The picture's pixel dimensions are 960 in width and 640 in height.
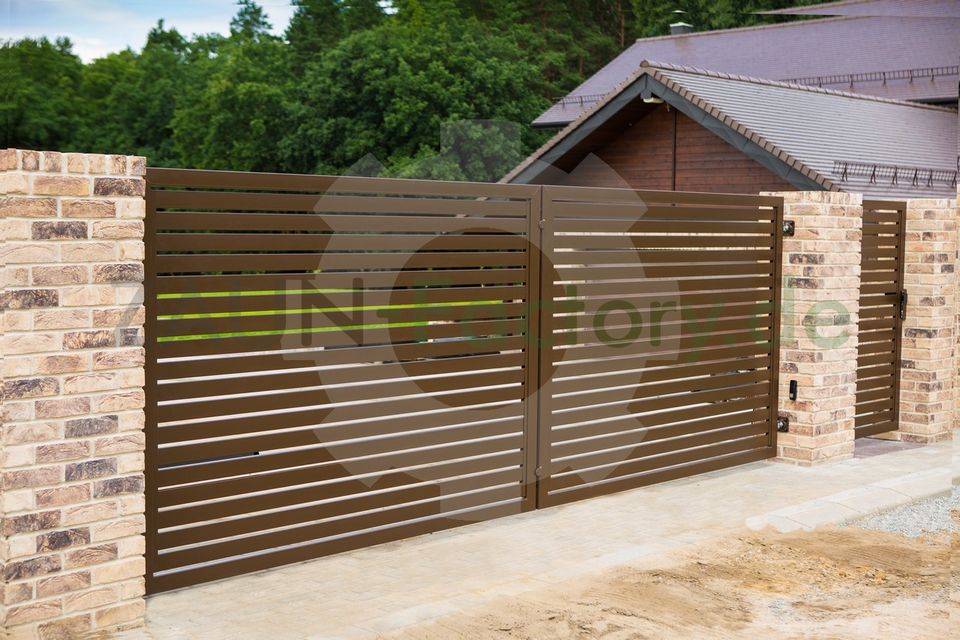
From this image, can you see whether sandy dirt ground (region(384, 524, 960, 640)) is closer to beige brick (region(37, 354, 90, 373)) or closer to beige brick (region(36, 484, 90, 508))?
beige brick (region(36, 484, 90, 508))

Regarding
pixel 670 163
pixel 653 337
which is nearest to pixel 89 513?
pixel 653 337

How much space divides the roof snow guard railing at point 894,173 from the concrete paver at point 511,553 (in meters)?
9.41

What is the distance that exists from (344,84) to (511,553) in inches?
1313

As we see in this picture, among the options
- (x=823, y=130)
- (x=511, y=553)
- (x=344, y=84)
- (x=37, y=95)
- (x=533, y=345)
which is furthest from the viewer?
(x=37, y=95)

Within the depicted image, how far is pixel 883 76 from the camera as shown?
28516 mm

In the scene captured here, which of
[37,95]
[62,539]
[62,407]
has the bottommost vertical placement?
[62,539]

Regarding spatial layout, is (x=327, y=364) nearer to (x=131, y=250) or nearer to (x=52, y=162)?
(x=131, y=250)

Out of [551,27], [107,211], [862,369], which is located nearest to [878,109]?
[862,369]

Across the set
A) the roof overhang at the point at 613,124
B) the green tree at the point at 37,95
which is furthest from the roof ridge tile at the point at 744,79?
the green tree at the point at 37,95

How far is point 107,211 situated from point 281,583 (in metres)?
1.99

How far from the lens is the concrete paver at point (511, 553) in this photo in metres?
4.55

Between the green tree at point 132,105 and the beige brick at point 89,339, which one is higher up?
the green tree at point 132,105

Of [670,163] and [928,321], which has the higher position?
[670,163]

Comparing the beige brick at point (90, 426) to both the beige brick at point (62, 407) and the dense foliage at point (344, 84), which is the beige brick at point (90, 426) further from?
the dense foliage at point (344, 84)
